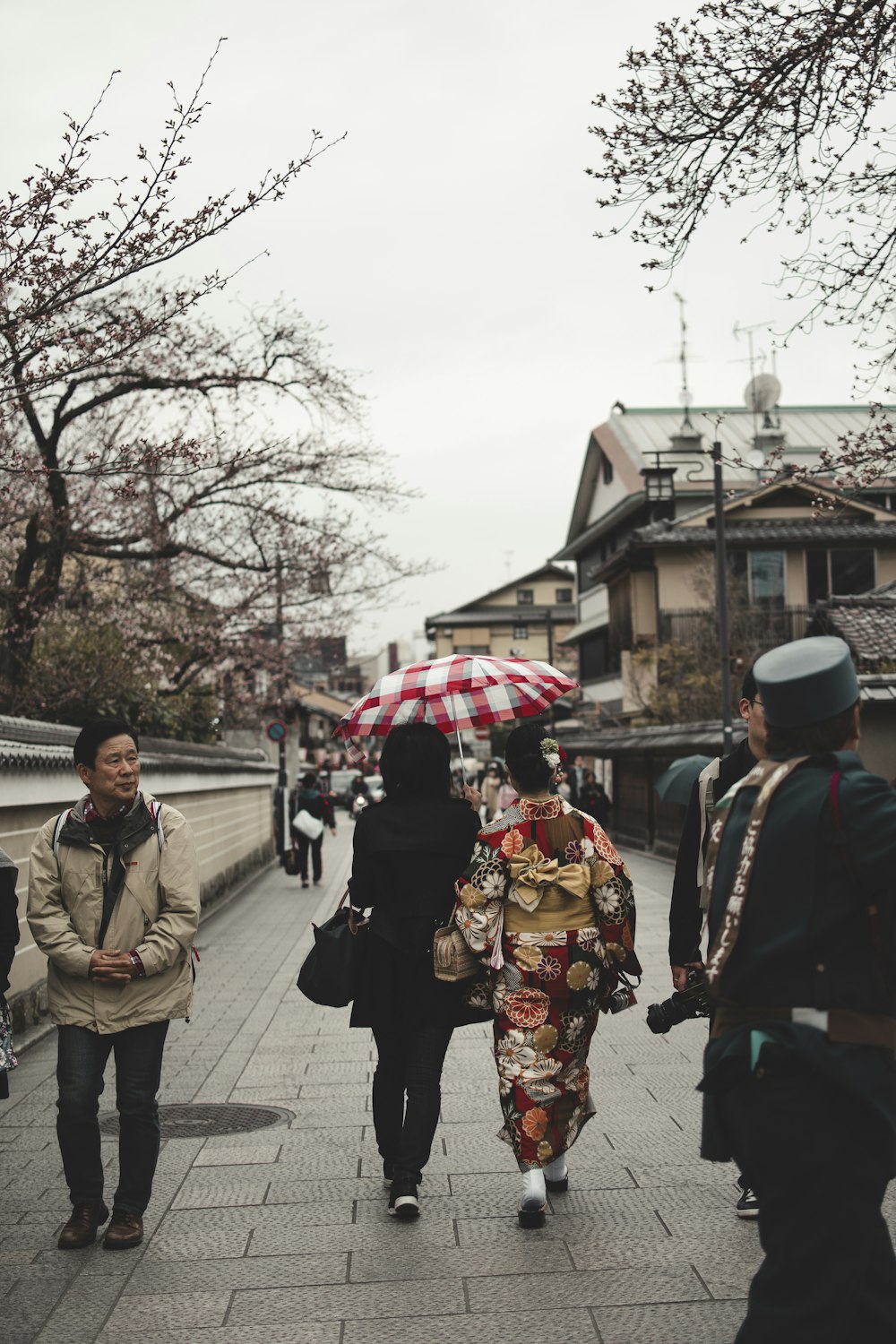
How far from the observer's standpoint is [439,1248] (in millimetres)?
5098

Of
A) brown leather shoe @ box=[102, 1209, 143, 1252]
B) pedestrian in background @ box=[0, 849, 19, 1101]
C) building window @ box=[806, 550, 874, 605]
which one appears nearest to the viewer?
pedestrian in background @ box=[0, 849, 19, 1101]

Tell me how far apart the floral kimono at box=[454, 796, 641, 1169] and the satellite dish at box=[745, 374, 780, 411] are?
46.9 meters

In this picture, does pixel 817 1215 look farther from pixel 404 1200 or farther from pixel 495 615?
pixel 495 615

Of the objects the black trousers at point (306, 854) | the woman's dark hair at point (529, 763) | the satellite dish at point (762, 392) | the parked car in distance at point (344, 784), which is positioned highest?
the satellite dish at point (762, 392)

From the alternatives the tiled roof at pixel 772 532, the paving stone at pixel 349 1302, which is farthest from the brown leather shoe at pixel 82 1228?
the tiled roof at pixel 772 532

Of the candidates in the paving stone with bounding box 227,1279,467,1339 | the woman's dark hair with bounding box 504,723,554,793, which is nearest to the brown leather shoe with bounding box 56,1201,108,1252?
the paving stone with bounding box 227,1279,467,1339

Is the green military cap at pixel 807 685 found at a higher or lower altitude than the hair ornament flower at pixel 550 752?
higher

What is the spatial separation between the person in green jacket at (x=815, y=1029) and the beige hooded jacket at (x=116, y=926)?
261 cm

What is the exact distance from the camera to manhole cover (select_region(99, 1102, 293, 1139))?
22.9ft

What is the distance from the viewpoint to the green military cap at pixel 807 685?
321 cm

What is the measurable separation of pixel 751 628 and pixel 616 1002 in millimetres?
33728

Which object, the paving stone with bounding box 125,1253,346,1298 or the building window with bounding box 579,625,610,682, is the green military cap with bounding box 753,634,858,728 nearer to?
the paving stone with bounding box 125,1253,346,1298

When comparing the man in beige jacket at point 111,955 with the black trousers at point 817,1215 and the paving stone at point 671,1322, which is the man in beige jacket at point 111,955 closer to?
the paving stone at point 671,1322

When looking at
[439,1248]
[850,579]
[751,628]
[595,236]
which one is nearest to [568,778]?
[751,628]
